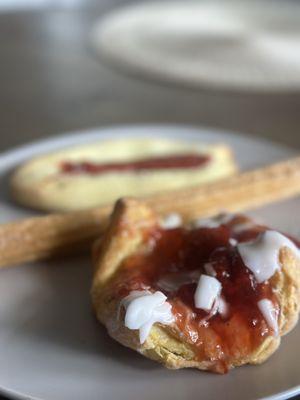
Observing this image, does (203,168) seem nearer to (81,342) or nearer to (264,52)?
(81,342)

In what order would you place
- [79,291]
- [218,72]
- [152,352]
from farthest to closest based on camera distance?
[218,72]
[79,291]
[152,352]

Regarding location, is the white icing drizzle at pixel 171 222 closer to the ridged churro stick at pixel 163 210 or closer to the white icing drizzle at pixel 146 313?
the ridged churro stick at pixel 163 210

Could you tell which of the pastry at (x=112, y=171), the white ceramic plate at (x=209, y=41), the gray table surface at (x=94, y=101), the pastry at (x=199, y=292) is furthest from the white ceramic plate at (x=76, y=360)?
the white ceramic plate at (x=209, y=41)

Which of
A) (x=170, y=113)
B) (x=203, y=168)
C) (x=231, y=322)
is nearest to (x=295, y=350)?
(x=231, y=322)

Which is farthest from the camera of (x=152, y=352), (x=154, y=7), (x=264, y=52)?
(x=154, y=7)

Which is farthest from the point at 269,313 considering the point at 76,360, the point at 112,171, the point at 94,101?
the point at 94,101

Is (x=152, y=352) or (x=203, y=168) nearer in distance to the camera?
(x=152, y=352)
